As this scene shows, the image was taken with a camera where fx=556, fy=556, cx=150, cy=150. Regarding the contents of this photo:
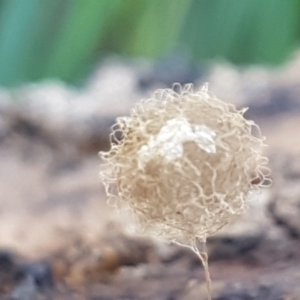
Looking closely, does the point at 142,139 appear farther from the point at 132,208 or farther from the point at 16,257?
the point at 16,257

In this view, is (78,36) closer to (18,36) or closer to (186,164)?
(18,36)

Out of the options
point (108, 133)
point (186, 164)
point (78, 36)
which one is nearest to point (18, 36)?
point (78, 36)

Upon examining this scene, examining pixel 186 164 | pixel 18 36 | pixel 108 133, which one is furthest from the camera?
pixel 18 36

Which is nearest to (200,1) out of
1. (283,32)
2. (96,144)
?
(283,32)

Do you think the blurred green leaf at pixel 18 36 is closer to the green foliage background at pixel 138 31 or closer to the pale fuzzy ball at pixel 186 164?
the green foliage background at pixel 138 31

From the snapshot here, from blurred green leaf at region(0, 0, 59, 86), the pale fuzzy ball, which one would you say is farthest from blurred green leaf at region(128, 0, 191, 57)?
the pale fuzzy ball

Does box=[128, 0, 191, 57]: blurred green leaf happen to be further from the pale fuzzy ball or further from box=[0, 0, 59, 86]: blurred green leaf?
the pale fuzzy ball
